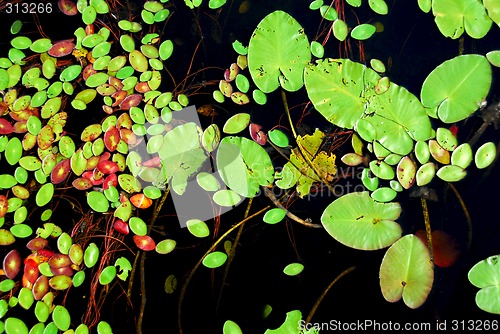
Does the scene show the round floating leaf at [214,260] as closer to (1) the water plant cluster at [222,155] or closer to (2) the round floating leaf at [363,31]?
(1) the water plant cluster at [222,155]

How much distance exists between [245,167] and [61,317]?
70cm

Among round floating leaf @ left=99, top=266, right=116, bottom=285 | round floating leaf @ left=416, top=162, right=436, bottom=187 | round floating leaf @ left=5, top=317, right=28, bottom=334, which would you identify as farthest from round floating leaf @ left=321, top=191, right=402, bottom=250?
round floating leaf @ left=5, top=317, right=28, bottom=334

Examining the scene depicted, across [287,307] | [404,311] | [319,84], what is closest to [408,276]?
[404,311]

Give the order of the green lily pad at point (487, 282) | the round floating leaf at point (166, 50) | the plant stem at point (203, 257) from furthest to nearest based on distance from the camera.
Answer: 1. the round floating leaf at point (166, 50)
2. the plant stem at point (203, 257)
3. the green lily pad at point (487, 282)

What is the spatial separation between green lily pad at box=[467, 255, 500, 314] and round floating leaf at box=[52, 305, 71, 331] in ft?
3.86

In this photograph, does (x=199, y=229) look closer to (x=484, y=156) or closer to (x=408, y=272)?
(x=408, y=272)

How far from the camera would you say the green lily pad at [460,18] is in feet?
4.54

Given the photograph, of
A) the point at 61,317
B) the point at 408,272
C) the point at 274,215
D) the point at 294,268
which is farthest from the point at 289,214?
the point at 61,317

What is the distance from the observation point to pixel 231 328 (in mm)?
1345

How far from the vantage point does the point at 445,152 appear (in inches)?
53.0

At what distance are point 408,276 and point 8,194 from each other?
4.09ft

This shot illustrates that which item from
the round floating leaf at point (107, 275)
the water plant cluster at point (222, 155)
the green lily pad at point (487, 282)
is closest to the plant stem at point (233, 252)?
the water plant cluster at point (222, 155)

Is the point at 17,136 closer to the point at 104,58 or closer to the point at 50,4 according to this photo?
the point at 104,58

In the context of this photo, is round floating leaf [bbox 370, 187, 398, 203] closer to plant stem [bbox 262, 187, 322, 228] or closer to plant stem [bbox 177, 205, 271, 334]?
plant stem [bbox 262, 187, 322, 228]
